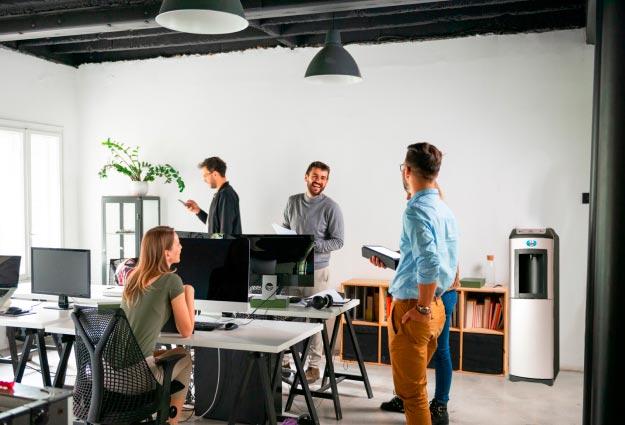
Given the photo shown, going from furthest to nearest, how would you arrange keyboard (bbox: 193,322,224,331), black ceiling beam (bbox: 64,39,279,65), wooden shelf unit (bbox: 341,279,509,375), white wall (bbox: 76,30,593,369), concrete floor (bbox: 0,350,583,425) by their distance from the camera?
black ceiling beam (bbox: 64,39,279,65)
white wall (bbox: 76,30,593,369)
wooden shelf unit (bbox: 341,279,509,375)
concrete floor (bbox: 0,350,583,425)
keyboard (bbox: 193,322,224,331)

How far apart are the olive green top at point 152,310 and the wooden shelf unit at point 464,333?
279cm

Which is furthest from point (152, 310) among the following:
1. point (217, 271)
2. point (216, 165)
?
point (216, 165)

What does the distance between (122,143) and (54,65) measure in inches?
42.3

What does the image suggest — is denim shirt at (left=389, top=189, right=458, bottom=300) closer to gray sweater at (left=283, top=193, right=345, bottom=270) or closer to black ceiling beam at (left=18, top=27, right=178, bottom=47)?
gray sweater at (left=283, top=193, right=345, bottom=270)

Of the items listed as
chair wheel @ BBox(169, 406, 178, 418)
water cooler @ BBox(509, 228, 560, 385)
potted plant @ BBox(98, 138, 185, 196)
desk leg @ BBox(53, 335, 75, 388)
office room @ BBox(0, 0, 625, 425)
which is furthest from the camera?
potted plant @ BBox(98, 138, 185, 196)

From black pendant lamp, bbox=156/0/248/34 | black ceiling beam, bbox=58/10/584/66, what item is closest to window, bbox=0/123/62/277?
black ceiling beam, bbox=58/10/584/66

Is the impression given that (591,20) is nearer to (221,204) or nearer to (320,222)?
(320,222)

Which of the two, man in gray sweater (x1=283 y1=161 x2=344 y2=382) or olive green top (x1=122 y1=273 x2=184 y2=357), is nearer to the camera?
olive green top (x1=122 y1=273 x2=184 y2=357)

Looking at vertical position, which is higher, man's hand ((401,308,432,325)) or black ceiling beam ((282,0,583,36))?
black ceiling beam ((282,0,583,36))

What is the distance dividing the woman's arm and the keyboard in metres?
0.23

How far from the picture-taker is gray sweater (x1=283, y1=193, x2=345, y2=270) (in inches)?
215

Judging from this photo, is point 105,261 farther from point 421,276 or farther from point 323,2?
point 421,276

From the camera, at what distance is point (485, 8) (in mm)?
5555

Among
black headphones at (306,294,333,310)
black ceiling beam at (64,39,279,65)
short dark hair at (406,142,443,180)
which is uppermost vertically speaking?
black ceiling beam at (64,39,279,65)
